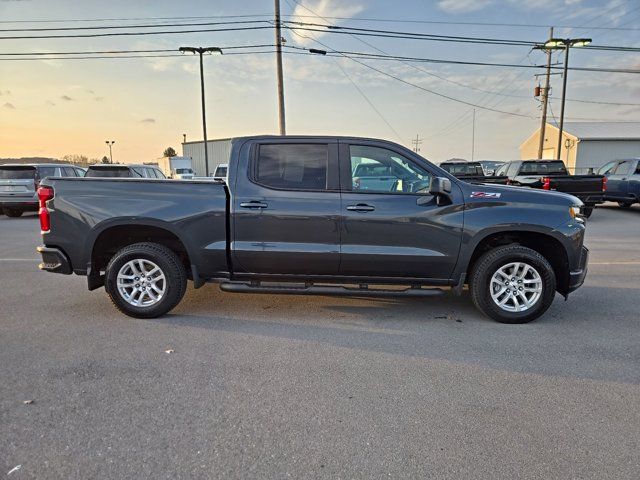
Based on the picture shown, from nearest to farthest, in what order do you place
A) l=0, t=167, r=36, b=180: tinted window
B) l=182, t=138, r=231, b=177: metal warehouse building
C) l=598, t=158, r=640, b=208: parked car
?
l=0, t=167, r=36, b=180: tinted window
l=598, t=158, r=640, b=208: parked car
l=182, t=138, r=231, b=177: metal warehouse building

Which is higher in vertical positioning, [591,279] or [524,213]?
[524,213]

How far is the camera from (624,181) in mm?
14922

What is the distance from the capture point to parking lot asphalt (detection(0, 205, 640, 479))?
2314mm

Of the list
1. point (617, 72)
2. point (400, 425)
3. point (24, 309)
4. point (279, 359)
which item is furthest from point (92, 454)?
point (617, 72)

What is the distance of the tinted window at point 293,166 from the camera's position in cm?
441

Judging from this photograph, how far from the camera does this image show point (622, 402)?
291 centimetres

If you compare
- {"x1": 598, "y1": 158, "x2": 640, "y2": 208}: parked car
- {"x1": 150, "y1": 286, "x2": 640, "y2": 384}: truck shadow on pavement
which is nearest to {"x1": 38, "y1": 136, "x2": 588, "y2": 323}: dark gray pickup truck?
{"x1": 150, "y1": 286, "x2": 640, "y2": 384}: truck shadow on pavement

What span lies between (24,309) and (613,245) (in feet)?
35.6

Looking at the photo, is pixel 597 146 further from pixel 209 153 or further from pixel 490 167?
pixel 209 153

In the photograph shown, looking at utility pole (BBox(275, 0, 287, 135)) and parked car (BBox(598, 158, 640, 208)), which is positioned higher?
utility pole (BBox(275, 0, 287, 135))

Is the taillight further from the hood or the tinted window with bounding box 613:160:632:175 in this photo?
the tinted window with bounding box 613:160:632:175

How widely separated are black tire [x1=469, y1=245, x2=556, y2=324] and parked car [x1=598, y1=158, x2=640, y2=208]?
44.7 feet

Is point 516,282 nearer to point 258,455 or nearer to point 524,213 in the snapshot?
point 524,213

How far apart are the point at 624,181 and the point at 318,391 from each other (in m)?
16.6
